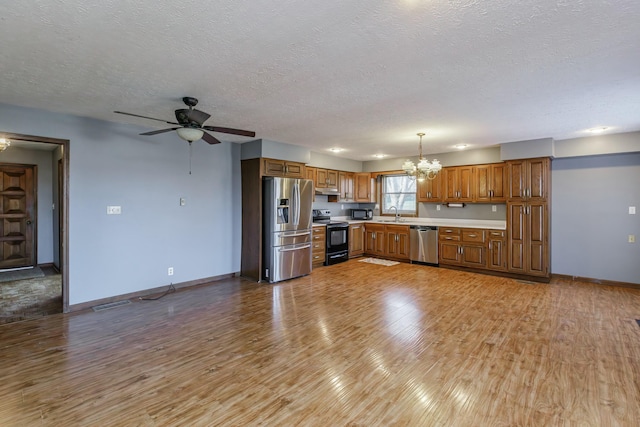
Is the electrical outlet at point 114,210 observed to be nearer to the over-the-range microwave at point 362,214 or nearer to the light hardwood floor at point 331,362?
the light hardwood floor at point 331,362

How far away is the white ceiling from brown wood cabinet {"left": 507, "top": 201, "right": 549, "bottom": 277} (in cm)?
175

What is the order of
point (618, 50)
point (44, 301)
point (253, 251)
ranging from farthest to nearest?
point (253, 251), point (44, 301), point (618, 50)

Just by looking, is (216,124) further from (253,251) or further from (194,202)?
(253,251)

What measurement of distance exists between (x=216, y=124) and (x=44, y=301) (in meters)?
3.38

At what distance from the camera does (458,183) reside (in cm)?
659

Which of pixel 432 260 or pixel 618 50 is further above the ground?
pixel 618 50

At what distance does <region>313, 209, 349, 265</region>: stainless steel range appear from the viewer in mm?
6796

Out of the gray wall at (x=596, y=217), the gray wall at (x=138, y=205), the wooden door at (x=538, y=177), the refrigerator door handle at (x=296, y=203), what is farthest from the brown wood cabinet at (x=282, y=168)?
the gray wall at (x=596, y=217)

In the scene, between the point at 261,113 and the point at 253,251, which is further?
the point at 253,251

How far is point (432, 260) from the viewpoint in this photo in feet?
21.7

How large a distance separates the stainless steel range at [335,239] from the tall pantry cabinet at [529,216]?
10.4 feet

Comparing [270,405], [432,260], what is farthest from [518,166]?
[270,405]

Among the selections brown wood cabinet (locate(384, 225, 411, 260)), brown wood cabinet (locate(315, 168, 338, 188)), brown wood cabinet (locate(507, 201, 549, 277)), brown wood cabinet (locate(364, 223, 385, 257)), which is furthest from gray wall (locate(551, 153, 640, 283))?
brown wood cabinet (locate(315, 168, 338, 188))

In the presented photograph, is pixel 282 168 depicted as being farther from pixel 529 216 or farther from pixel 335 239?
pixel 529 216
